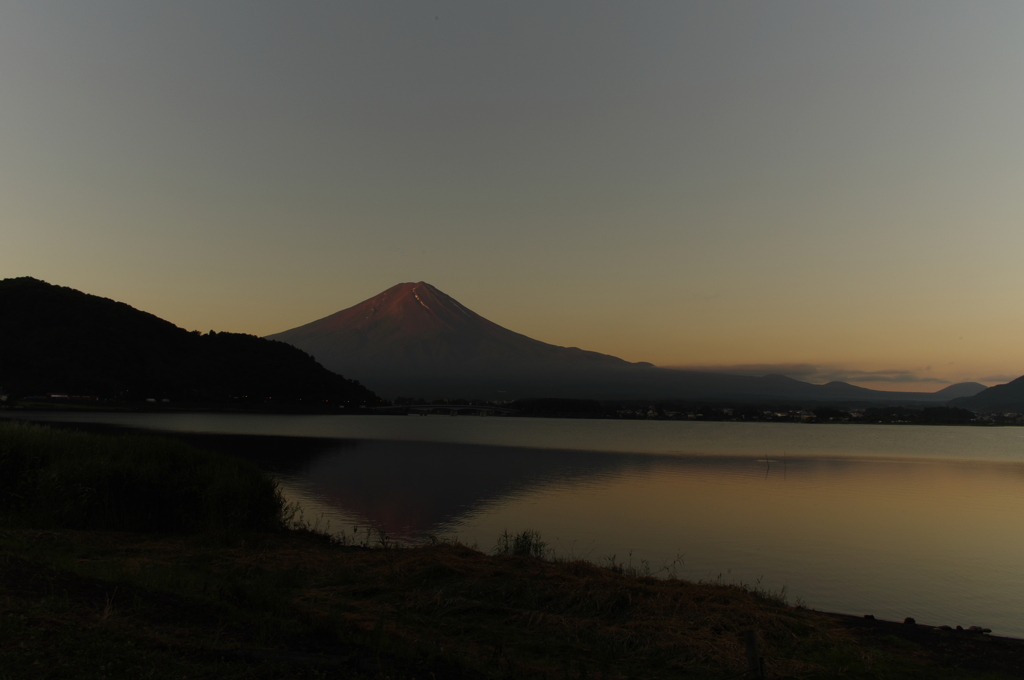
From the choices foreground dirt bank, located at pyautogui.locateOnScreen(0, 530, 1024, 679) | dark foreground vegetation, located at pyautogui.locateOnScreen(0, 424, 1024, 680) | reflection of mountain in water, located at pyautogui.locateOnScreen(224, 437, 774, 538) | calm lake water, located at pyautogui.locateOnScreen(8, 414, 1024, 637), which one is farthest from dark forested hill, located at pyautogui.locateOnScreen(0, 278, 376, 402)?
foreground dirt bank, located at pyautogui.locateOnScreen(0, 530, 1024, 679)

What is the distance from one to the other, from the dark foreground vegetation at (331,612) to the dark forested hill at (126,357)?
120601 millimetres

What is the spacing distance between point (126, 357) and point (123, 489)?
135 metres

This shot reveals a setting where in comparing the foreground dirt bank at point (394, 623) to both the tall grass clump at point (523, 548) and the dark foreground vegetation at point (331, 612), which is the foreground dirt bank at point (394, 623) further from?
the tall grass clump at point (523, 548)

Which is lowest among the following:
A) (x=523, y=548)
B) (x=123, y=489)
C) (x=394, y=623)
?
(x=523, y=548)

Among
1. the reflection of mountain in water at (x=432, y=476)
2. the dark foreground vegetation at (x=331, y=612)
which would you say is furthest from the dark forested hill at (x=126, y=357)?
the dark foreground vegetation at (x=331, y=612)

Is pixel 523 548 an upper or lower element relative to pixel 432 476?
upper

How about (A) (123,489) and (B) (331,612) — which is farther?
(A) (123,489)

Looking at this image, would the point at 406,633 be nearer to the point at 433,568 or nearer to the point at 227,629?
the point at 227,629

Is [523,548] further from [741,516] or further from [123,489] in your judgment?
[741,516]

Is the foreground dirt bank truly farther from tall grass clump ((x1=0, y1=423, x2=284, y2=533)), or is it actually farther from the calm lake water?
the calm lake water

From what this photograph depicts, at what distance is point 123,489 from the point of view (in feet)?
51.8

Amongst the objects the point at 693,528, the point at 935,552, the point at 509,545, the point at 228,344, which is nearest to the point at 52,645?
the point at 509,545

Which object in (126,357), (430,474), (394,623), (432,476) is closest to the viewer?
(394,623)

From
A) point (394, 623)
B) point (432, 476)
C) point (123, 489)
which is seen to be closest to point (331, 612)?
point (394, 623)
